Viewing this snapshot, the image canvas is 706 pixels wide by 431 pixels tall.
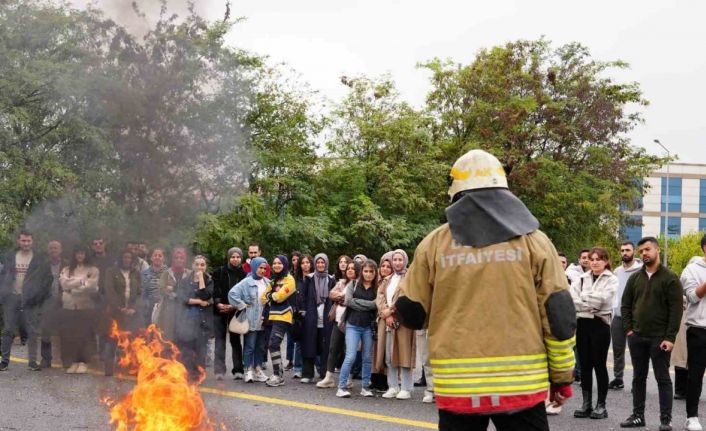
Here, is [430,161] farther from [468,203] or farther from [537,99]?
[468,203]

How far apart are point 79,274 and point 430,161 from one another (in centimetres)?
1938

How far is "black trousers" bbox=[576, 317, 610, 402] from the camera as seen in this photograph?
859cm

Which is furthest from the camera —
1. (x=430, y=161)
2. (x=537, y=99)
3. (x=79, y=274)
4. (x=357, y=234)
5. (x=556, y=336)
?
(x=537, y=99)

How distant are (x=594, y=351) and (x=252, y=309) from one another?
453 cm

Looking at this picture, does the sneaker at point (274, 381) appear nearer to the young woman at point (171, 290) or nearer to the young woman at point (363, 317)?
the young woman at point (363, 317)

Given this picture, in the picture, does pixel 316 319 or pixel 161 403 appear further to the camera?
pixel 316 319

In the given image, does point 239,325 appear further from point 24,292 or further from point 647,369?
point 647,369

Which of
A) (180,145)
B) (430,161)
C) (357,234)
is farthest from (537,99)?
(180,145)

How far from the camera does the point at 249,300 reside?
36.0 ft

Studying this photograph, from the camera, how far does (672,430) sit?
26.2 feet

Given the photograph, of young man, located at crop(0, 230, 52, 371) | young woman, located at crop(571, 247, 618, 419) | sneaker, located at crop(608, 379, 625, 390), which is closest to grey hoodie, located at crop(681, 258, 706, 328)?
young woman, located at crop(571, 247, 618, 419)

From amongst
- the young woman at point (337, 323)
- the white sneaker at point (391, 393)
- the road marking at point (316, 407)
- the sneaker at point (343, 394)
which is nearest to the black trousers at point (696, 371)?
the road marking at point (316, 407)

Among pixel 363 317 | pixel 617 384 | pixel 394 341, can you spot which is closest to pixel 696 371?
pixel 617 384

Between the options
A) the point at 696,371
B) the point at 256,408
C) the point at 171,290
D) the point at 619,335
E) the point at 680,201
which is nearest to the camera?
the point at 696,371
